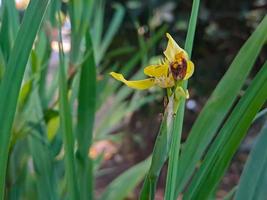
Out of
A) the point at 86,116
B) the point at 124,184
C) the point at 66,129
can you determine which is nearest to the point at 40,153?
the point at 86,116

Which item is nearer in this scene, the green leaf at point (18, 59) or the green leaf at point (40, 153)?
the green leaf at point (18, 59)

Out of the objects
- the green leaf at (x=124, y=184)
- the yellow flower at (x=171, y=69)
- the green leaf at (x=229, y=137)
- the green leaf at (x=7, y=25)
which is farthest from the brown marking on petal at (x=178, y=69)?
the green leaf at (x=124, y=184)

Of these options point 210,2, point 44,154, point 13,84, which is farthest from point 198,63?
point 13,84

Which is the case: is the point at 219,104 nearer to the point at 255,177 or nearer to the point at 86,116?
the point at 255,177

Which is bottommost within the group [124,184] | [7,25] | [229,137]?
[124,184]

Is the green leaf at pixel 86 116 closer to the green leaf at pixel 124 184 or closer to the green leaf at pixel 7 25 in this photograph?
the green leaf at pixel 7 25

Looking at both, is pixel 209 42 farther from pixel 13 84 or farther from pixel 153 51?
pixel 13 84
